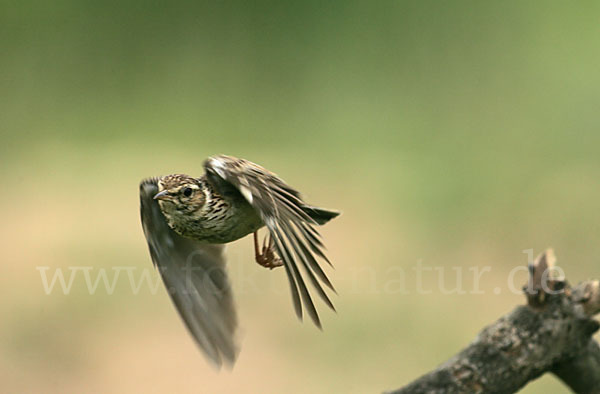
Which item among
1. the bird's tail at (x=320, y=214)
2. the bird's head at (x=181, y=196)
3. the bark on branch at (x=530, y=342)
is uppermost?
the bird's head at (x=181, y=196)

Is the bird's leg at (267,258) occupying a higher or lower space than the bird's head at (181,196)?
lower

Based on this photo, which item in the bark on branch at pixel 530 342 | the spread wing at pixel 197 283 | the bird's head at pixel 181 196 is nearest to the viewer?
the bird's head at pixel 181 196

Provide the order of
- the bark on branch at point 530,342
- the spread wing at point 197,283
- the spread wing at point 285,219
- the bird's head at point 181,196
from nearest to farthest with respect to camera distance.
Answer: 1. the spread wing at point 285,219
2. the bird's head at point 181,196
3. the bark on branch at point 530,342
4. the spread wing at point 197,283

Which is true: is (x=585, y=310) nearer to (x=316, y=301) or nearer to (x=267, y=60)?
(x=316, y=301)

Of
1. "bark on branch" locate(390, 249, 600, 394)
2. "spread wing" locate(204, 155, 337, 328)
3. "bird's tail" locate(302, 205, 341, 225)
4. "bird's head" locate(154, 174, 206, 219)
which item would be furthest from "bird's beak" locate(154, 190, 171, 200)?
"bark on branch" locate(390, 249, 600, 394)

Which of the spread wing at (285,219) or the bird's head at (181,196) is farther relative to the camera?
the bird's head at (181,196)

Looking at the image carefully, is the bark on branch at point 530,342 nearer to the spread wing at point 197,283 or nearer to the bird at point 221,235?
Result: the bird at point 221,235

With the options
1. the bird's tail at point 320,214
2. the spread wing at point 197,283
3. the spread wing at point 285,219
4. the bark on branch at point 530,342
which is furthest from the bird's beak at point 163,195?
the bark on branch at point 530,342

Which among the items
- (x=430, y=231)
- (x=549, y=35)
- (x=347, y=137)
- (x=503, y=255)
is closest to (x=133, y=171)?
(x=347, y=137)
